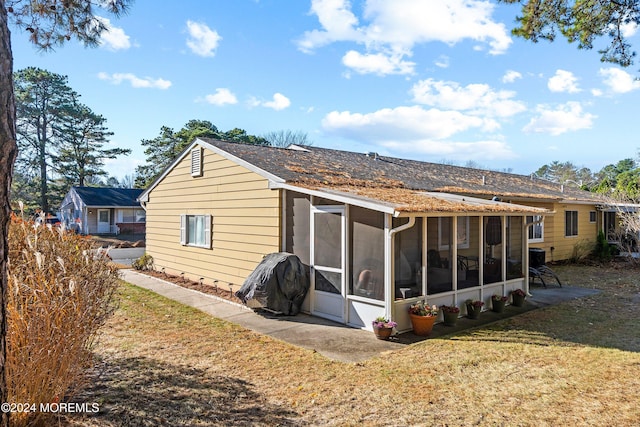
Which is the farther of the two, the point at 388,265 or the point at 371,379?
the point at 388,265

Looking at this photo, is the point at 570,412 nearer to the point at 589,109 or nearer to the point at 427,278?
the point at 427,278

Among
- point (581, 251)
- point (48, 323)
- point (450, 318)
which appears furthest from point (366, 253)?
point (581, 251)

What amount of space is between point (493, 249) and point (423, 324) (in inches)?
117

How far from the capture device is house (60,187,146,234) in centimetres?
3092

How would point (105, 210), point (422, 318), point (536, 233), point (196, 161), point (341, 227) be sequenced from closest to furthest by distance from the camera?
point (422, 318) < point (341, 227) < point (196, 161) < point (536, 233) < point (105, 210)

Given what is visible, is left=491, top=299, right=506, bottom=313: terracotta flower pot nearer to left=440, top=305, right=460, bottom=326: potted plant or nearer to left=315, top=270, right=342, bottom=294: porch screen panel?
left=440, top=305, right=460, bottom=326: potted plant

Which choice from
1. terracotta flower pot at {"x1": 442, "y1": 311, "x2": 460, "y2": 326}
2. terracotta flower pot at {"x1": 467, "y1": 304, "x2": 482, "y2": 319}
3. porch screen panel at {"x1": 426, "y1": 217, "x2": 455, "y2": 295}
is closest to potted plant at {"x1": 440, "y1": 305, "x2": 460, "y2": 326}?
terracotta flower pot at {"x1": 442, "y1": 311, "x2": 460, "y2": 326}

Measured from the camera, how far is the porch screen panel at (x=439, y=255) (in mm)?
7129

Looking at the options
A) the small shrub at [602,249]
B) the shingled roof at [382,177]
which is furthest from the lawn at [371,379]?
the small shrub at [602,249]

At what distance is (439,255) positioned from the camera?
7258mm

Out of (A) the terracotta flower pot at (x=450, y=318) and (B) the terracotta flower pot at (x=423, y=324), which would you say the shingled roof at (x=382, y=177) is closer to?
(B) the terracotta flower pot at (x=423, y=324)

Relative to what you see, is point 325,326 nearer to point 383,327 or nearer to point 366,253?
point 383,327

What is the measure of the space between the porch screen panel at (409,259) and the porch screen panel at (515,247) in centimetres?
302

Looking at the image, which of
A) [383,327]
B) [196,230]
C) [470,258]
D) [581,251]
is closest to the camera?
[383,327]
